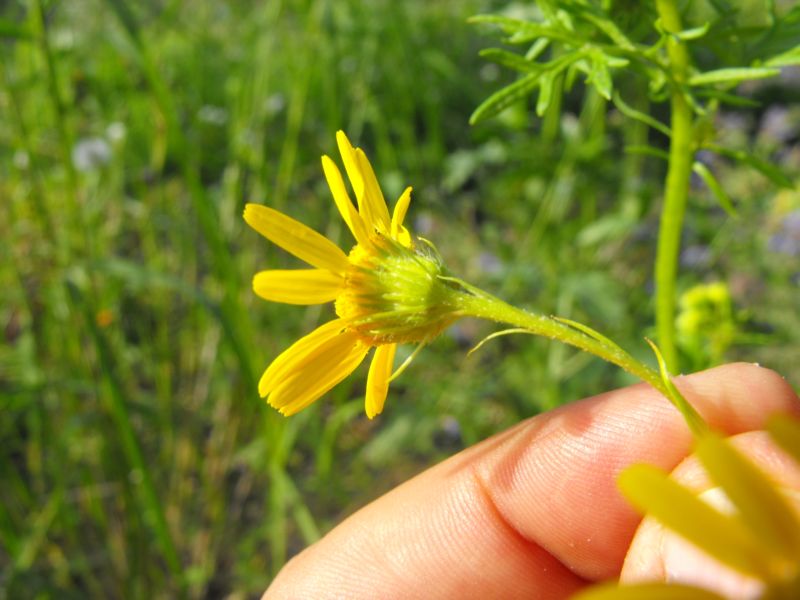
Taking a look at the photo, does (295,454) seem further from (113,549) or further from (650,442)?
(650,442)

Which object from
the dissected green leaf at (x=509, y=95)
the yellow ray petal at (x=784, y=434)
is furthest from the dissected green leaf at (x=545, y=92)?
the yellow ray petal at (x=784, y=434)

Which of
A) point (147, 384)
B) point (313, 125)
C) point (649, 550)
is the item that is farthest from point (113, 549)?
point (313, 125)

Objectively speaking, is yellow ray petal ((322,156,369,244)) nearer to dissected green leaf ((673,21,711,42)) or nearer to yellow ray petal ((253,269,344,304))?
yellow ray petal ((253,269,344,304))

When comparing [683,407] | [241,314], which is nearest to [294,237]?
[683,407]

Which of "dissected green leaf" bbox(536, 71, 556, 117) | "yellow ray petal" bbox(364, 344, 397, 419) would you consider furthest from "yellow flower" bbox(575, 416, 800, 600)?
"dissected green leaf" bbox(536, 71, 556, 117)

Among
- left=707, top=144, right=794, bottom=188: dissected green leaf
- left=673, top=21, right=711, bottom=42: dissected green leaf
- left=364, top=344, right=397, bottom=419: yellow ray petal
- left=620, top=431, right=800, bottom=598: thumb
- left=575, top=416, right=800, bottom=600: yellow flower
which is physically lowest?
left=620, top=431, right=800, bottom=598: thumb

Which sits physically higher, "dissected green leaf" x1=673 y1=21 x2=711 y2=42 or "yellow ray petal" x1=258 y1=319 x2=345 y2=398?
"dissected green leaf" x1=673 y1=21 x2=711 y2=42
